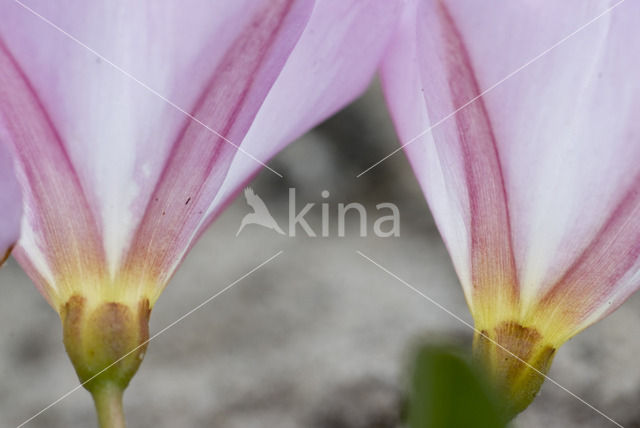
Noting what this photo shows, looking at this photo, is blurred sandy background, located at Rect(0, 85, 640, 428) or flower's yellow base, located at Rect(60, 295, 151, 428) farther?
blurred sandy background, located at Rect(0, 85, 640, 428)

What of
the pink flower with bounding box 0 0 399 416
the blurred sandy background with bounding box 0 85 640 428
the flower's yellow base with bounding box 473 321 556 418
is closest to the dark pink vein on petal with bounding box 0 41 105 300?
the pink flower with bounding box 0 0 399 416

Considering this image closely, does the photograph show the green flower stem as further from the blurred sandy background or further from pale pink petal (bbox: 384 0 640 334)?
the blurred sandy background

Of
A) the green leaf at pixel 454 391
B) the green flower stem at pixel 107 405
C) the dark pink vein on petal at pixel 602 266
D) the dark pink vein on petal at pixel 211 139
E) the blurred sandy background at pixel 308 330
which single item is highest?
the dark pink vein on petal at pixel 211 139

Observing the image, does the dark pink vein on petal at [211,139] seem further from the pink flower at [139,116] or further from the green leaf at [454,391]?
the green leaf at [454,391]

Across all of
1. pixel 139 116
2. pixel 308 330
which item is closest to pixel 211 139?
pixel 139 116

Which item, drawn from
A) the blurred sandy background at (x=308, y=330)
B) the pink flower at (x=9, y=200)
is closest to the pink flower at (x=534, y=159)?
the pink flower at (x=9, y=200)

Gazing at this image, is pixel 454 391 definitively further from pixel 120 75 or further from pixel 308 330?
pixel 308 330
